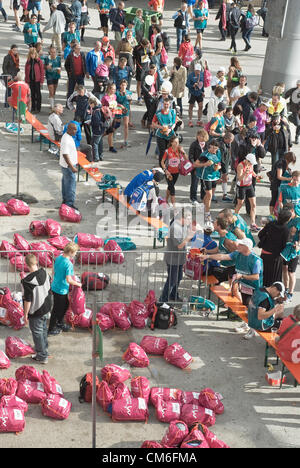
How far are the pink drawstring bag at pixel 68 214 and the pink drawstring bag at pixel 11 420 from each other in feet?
17.9

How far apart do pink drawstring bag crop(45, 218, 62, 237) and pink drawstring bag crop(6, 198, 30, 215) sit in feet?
3.14

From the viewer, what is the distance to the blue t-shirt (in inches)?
367

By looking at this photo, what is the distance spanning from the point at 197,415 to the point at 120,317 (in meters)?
2.21

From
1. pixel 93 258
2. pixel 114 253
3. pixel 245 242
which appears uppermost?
pixel 245 242

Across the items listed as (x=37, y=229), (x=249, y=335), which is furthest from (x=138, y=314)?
(x=37, y=229)

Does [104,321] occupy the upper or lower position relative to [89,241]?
lower

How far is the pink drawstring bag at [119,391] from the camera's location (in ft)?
27.7

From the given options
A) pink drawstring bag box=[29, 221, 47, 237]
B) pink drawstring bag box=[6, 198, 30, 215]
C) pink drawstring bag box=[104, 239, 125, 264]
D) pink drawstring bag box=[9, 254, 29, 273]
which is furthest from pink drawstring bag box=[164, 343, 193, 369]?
pink drawstring bag box=[6, 198, 30, 215]

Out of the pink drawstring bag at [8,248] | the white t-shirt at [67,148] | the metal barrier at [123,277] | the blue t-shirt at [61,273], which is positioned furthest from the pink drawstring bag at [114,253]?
the blue t-shirt at [61,273]

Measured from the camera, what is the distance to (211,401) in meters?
8.52

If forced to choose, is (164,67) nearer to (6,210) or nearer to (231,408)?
(6,210)

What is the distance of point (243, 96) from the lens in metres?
15.9

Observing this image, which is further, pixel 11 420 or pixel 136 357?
pixel 136 357

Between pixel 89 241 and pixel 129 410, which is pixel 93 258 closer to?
pixel 89 241
